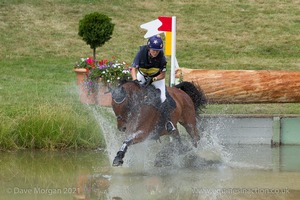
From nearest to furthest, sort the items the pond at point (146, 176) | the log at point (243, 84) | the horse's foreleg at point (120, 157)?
the pond at point (146, 176)
the horse's foreleg at point (120, 157)
the log at point (243, 84)

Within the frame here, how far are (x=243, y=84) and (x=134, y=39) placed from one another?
31.1ft

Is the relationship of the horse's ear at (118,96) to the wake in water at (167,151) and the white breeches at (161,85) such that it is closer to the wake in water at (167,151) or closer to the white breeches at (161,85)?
the white breeches at (161,85)

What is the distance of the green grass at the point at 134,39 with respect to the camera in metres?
16.0

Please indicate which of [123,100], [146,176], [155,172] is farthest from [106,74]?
[146,176]

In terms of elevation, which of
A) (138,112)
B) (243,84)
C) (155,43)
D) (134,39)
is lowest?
(134,39)

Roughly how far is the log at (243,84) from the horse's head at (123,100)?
Result: 255 centimetres

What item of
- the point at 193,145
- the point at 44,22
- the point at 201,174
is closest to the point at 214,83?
the point at 193,145

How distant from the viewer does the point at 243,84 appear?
12133 mm

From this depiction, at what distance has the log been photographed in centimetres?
1206

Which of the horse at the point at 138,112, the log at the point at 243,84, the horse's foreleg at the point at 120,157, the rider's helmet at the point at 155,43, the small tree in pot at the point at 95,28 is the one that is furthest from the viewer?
the small tree in pot at the point at 95,28

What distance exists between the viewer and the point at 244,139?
1238cm

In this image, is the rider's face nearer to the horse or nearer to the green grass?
the horse

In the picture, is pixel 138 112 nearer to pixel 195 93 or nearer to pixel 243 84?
pixel 195 93

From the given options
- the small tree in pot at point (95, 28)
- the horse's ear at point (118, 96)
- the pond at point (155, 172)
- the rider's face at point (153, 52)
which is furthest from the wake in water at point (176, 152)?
the small tree in pot at point (95, 28)
